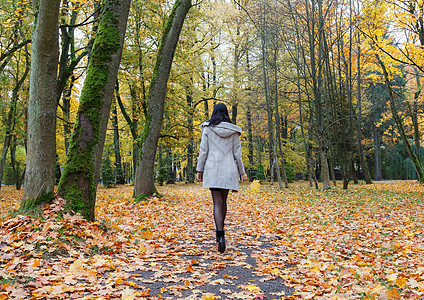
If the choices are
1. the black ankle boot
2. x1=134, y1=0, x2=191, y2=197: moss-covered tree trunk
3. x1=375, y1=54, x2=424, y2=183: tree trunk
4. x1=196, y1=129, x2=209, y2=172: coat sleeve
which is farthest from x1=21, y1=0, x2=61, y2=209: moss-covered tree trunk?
x1=375, y1=54, x2=424, y2=183: tree trunk

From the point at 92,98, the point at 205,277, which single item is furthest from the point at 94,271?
the point at 92,98

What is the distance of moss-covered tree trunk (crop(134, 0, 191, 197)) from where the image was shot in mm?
9891

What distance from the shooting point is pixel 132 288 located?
9.71ft

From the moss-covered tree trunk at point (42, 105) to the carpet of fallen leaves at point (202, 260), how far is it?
45 centimetres

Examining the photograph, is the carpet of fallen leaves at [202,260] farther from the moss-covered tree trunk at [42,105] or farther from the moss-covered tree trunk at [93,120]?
the moss-covered tree trunk at [42,105]

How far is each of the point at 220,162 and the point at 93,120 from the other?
218 centimetres

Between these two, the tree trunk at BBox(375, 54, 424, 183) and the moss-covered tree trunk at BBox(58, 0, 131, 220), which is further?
the tree trunk at BBox(375, 54, 424, 183)

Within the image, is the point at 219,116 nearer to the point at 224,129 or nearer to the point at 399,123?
the point at 224,129

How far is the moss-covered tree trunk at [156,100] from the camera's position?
9.89 m

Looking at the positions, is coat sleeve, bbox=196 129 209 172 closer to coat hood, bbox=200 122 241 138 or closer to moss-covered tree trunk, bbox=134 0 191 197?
coat hood, bbox=200 122 241 138

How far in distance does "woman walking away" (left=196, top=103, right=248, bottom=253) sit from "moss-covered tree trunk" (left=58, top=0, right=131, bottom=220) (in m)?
1.73

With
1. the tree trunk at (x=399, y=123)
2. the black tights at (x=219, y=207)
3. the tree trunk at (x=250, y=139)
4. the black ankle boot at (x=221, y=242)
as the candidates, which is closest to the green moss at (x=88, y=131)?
the black tights at (x=219, y=207)

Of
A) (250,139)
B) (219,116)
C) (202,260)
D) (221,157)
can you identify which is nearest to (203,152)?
(221,157)

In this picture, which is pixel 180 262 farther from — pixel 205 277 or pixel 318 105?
pixel 318 105
